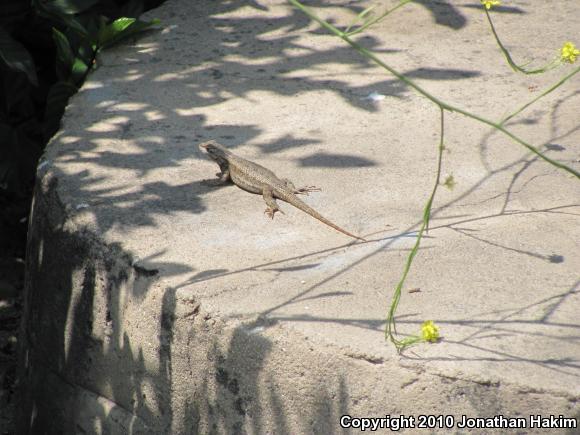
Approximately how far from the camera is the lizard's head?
4.53 metres

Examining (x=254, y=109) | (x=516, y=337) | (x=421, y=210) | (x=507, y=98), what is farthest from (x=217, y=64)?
(x=516, y=337)

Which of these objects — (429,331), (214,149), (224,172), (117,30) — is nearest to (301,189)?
(224,172)

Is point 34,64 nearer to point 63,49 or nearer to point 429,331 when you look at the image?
point 63,49

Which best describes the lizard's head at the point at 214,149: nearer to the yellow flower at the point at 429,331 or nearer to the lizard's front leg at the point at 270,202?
the lizard's front leg at the point at 270,202

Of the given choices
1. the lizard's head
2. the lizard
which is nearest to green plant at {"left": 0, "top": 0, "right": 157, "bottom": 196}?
the lizard's head

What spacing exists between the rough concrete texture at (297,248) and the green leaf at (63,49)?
27cm

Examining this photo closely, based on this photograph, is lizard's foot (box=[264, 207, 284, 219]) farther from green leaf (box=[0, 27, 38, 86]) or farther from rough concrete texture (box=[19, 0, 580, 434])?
green leaf (box=[0, 27, 38, 86])

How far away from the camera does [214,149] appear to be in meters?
4.59

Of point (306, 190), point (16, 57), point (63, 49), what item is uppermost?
point (16, 57)

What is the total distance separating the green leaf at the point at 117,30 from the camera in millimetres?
5816

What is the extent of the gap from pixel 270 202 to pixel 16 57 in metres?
2.02

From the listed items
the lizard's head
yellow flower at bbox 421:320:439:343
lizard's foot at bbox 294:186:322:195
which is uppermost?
yellow flower at bbox 421:320:439:343

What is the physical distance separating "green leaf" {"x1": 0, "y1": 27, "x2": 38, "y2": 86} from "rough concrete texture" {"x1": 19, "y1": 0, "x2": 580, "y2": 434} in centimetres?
31

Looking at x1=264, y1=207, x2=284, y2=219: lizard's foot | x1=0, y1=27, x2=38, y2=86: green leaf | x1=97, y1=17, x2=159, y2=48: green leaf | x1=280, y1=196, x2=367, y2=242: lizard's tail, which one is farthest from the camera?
x1=97, y1=17, x2=159, y2=48: green leaf
